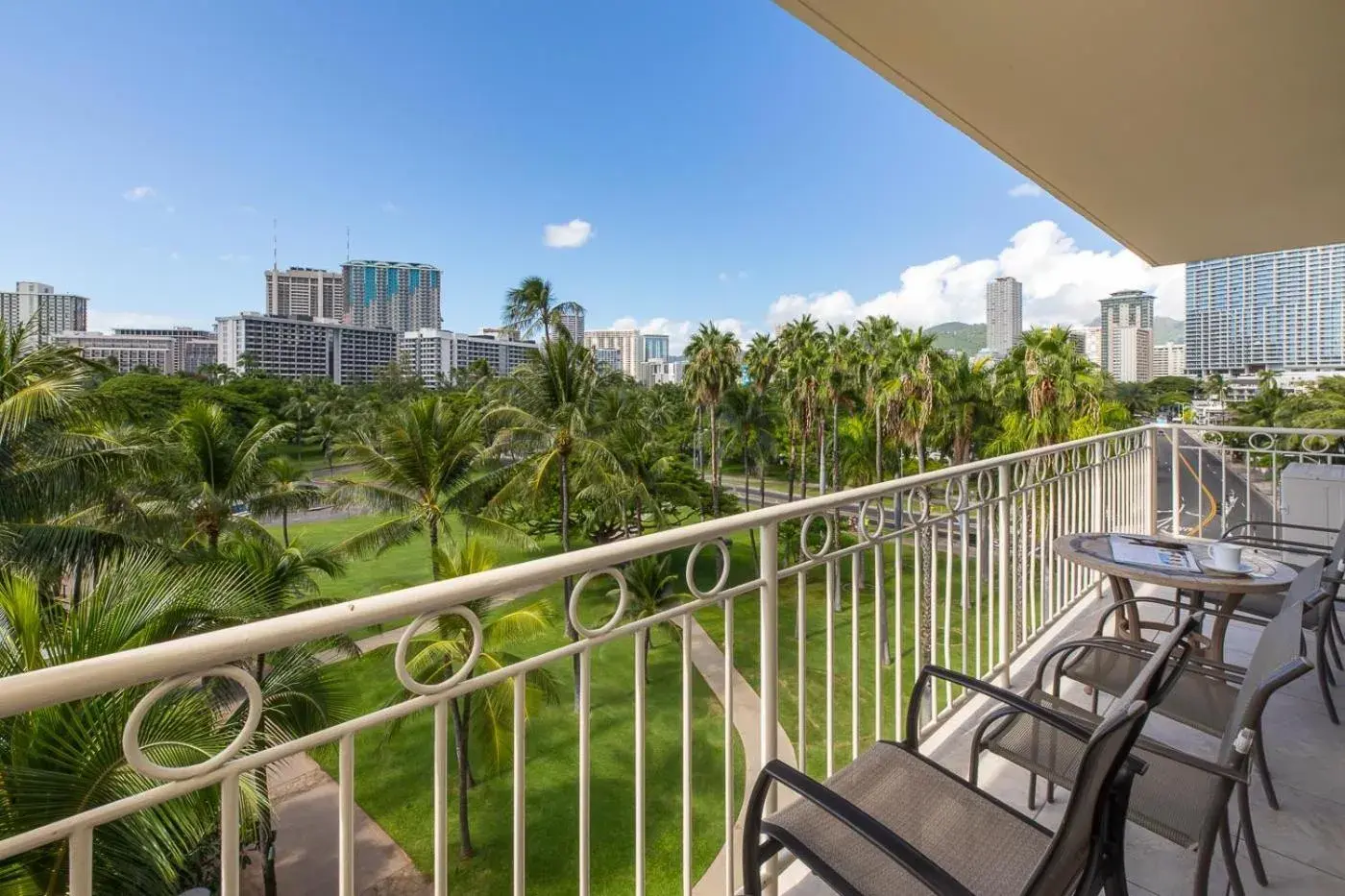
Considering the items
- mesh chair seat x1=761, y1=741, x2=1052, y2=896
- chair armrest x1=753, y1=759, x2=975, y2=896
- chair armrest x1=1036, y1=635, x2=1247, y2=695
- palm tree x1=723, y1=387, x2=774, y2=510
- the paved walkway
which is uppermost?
palm tree x1=723, y1=387, x2=774, y2=510

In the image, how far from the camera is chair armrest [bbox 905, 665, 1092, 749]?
139 cm

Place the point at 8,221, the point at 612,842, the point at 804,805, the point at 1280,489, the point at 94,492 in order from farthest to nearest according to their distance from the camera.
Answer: the point at 8,221
the point at 612,842
the point at 94,492
the point at 1280,489
the point at 804,805

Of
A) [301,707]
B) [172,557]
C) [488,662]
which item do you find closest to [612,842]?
[488,662]

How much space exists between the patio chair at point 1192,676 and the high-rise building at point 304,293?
102m

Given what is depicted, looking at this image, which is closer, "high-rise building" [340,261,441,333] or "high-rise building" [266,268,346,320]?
"high-rise building" [266,268,346,320]

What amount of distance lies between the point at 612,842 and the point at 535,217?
72780mm

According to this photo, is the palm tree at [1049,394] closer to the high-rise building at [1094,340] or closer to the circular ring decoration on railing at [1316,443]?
the circular ring decoration on railing at [1316,443]

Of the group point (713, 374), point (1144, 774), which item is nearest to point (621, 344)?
point (713, 374)

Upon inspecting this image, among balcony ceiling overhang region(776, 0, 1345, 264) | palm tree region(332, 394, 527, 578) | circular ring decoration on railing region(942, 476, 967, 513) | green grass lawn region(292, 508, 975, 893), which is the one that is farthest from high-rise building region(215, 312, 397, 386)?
circular ring decoration on railing region(942, 476, 967, 513)

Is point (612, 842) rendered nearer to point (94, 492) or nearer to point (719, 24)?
point (94, 492)

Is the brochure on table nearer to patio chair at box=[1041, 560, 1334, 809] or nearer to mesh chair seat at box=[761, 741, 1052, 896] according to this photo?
patio chair at box=[1041, 560, 1334, 809]

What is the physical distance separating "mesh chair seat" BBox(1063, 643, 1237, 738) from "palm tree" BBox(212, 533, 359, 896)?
5.07 metres

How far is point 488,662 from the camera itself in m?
9.16

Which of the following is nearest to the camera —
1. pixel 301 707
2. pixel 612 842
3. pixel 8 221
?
pixel 301 707
